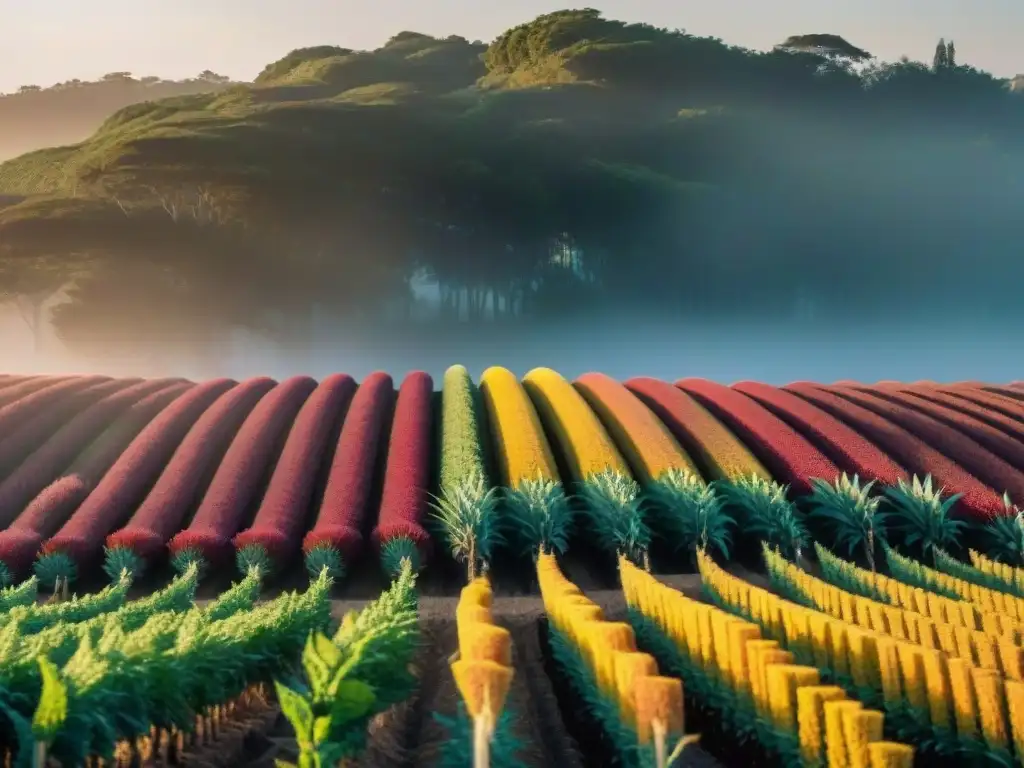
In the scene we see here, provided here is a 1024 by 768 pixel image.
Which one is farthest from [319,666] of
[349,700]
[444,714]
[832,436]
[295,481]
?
[832,436]

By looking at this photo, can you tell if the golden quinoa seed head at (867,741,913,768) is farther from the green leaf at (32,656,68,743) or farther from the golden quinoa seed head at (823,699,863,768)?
the green leaf at (32,656,68,743)

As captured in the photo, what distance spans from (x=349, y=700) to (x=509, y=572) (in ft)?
30.0

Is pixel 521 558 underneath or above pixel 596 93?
underneath

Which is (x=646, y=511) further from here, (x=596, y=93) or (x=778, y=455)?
(x=596, y=93)

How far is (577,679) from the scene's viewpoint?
8445mm

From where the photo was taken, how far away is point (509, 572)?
1480 cm

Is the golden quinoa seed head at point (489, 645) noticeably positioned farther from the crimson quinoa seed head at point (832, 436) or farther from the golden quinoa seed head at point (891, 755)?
the crimson quinoa seed head at point (832, 436)

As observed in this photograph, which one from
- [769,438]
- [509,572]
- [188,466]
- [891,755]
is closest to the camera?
[891,755]

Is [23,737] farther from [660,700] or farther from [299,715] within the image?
[660,700]

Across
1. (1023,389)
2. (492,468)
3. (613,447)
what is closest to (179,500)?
(492,468)

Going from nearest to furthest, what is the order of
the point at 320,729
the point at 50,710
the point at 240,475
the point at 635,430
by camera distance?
the point at 50,710 < the point at 320,729 < the point at 240,475 < the point at 635,430

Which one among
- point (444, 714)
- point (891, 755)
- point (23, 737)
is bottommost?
point (444, 714)

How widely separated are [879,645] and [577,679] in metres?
2.59

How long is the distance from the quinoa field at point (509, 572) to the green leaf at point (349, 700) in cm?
2
